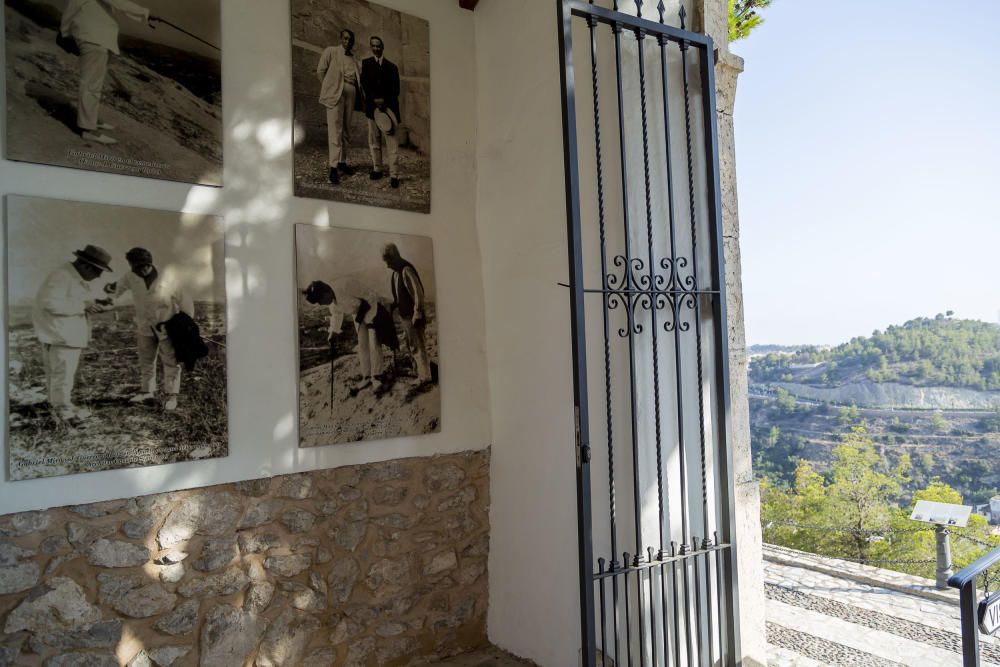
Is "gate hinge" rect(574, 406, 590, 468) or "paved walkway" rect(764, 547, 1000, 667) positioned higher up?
"gate hinge" rect(574, 406, 590, 468)

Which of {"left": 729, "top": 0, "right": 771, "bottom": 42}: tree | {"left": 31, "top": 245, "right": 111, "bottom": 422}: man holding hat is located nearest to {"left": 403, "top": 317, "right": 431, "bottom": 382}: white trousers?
{"left": 31, "top": 245, "right": 111, "bottom": 422}: man holding hat

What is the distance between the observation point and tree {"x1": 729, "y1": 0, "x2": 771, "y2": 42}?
3479mm

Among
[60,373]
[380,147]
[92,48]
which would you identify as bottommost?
[60,373]

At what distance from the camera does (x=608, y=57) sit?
97.2 inches

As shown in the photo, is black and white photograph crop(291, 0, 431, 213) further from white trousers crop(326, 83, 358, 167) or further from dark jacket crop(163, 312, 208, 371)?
dark jacket crop(163, 312, 208, 371)

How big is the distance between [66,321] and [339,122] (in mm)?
1393

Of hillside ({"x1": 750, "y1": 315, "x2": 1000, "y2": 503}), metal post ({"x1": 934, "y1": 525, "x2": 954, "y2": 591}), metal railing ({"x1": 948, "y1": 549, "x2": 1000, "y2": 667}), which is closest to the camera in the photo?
metal railing ({"x1": 948, "y1": 549, "x2": 1000, "y2": 667})

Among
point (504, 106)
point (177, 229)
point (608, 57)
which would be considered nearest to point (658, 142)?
point (608, 57)

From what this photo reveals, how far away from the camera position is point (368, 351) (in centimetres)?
272

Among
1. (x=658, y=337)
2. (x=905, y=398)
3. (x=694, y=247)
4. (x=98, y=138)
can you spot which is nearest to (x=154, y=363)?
(x=98, y=138)

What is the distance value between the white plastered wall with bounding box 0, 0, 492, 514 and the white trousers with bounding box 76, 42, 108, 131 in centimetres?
20

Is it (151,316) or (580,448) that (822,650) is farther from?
(151,316)

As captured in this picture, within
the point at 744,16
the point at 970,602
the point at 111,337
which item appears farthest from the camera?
the point at 744,16

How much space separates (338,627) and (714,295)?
2.18m
